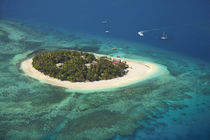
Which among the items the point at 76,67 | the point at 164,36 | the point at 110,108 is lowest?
the point at 110,108

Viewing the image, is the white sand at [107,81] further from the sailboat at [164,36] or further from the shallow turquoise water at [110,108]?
the sailboat at [164,36]

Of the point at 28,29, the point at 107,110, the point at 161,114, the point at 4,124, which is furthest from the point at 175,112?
the point at 28,29

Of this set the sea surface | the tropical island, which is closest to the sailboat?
the sea surface

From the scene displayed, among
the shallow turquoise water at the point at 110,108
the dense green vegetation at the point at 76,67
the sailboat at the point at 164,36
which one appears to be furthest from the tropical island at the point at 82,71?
the sailboat at the point at 164,36

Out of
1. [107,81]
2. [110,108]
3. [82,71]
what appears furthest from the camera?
[82,71]

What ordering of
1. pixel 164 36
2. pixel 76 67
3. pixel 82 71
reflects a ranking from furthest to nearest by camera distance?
pixel 164 36 → pixel 76 67 → pixel 82 71

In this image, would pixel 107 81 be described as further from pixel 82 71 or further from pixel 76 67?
pixel 76 67

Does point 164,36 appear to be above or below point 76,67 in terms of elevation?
above

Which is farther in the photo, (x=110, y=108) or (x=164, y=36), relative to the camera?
(x=164, y=36)

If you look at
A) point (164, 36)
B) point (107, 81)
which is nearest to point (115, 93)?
point (107, 81)
